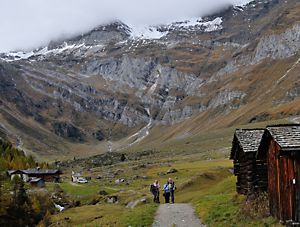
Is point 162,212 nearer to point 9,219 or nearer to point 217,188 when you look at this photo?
point 217,188

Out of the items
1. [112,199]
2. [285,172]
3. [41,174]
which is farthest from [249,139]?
[41,174]

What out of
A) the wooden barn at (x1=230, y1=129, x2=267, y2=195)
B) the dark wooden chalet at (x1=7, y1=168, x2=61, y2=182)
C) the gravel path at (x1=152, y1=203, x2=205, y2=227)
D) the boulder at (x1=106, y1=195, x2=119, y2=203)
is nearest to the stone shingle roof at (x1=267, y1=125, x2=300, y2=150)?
the gravel path at (x1=152, y1=203, x2=205, y2=227)

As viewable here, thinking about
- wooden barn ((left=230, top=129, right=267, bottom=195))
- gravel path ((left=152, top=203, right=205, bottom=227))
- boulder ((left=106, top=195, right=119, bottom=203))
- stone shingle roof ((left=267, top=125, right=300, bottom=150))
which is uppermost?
stone shingle roof ((left=267, top=125, right=300, bottom=150))

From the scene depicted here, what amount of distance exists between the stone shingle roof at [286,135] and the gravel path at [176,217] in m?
8.26

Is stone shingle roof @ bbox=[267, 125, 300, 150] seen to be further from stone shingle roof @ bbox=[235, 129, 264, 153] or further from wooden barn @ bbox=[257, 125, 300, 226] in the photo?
stone shingle roof @ bbox=[235, 129, 264, 153]

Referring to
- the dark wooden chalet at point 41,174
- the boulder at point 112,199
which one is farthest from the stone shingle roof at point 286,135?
the dark wooden chalet at point 41,174

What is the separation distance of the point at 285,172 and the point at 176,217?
1157 centimetres

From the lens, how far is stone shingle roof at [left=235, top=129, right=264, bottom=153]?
119ft

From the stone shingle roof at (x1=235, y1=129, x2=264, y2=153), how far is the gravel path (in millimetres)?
6996

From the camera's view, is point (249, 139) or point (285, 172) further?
point (249, 139)

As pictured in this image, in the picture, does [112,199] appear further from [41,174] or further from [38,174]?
[38,174]

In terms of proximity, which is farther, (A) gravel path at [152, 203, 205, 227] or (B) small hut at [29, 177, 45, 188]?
(B) small hut at [29, 177, 45, 188]

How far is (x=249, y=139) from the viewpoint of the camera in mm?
37406

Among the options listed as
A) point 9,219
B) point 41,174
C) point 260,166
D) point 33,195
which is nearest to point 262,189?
point 260,166
